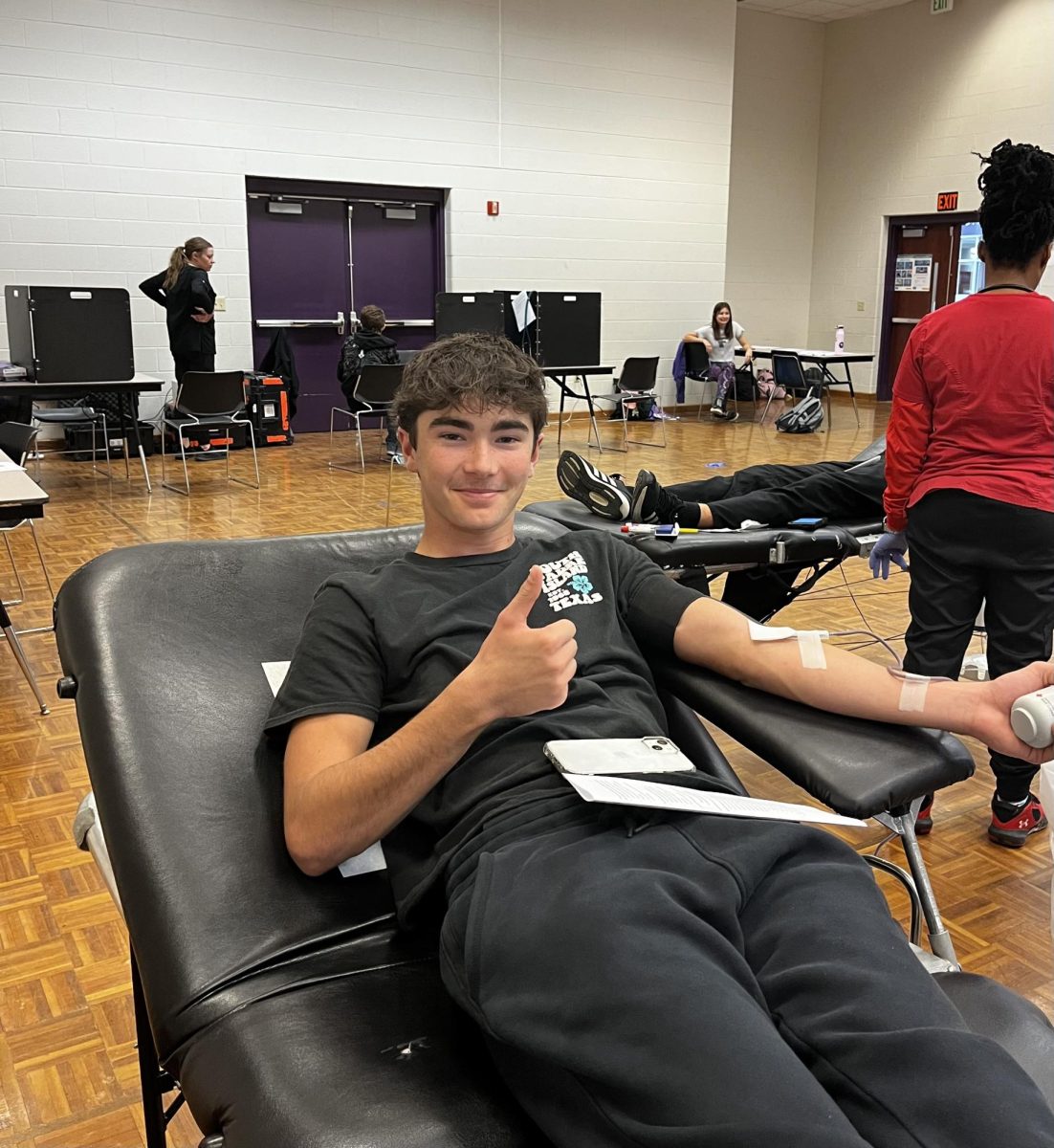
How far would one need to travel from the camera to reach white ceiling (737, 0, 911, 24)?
11195 millimetres

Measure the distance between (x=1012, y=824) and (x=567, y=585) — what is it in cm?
156

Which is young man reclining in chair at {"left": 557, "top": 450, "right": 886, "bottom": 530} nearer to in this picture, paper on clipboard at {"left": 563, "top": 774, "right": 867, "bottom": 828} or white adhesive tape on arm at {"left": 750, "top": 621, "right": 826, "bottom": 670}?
white adhesive tape on arm at {"left": 750, "top": 621, "right": 826, "bottom": 670}

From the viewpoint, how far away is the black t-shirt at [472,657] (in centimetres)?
118

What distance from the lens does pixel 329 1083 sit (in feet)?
3.12

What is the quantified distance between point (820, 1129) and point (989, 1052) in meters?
0.18

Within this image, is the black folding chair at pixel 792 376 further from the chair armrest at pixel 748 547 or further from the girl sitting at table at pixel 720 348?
the chair armrest at pixel 748 547

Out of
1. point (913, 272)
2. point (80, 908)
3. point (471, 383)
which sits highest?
point (913, 272)

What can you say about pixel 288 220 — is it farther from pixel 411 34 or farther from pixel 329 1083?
pixel 329 1083

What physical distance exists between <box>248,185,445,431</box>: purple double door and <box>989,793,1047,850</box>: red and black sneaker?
7621 mm

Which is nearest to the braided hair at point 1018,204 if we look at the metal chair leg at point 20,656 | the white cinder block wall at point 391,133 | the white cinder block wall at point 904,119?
the metal chair leg at point 20,656

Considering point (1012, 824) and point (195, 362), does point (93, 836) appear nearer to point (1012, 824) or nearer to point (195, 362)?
point (1012, 824)

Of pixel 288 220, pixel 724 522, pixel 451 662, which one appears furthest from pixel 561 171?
pixel 451 662

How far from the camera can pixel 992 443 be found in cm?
222

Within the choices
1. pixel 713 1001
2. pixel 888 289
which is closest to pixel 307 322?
pixel 888 289
